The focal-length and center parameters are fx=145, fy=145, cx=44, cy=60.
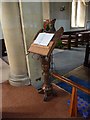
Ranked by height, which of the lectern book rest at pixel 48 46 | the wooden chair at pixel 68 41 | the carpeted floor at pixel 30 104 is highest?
the lectern book rest at pixel 48 46

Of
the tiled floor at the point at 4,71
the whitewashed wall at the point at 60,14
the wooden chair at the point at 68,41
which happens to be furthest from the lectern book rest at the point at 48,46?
the whitewashed wall at the point at 60,14

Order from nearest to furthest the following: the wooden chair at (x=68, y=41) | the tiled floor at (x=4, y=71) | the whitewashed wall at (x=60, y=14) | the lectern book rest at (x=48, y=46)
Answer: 1. the lectern book rest at (x=48, y=46)
2. the tiled floor at (x=4, y=71)
3. the wooden chair at (x=68, y=41)
4. the whitewashed wall at (x=60, y=14)

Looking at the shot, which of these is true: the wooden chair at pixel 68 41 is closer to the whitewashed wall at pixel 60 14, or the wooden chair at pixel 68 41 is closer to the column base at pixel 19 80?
the whitewashed wall at pixel 60 14

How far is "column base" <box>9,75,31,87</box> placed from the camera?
287 cm

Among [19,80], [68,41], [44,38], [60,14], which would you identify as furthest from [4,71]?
[60,14]

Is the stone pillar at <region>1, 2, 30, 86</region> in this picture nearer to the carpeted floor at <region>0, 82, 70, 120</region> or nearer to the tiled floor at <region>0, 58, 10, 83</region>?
the carpeted floor at <region>0, 82, 70, 120</region>

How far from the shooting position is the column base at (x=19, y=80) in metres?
2.87

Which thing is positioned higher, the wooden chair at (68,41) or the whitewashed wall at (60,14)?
the whitewashed wall at (60,14)

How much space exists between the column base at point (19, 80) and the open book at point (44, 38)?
3.23ft

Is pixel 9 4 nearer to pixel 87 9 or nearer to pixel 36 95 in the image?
pixel 36 95

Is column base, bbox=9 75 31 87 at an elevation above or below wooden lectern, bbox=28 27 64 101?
below

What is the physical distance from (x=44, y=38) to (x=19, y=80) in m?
1.13

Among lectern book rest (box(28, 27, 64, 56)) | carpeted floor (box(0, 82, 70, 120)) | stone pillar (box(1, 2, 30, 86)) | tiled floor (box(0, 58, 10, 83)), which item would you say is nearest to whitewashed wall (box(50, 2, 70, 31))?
tiled floor (box(0, 58, 10, 83))

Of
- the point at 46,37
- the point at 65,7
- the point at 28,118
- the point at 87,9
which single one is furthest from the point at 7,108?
the point at 87,9
